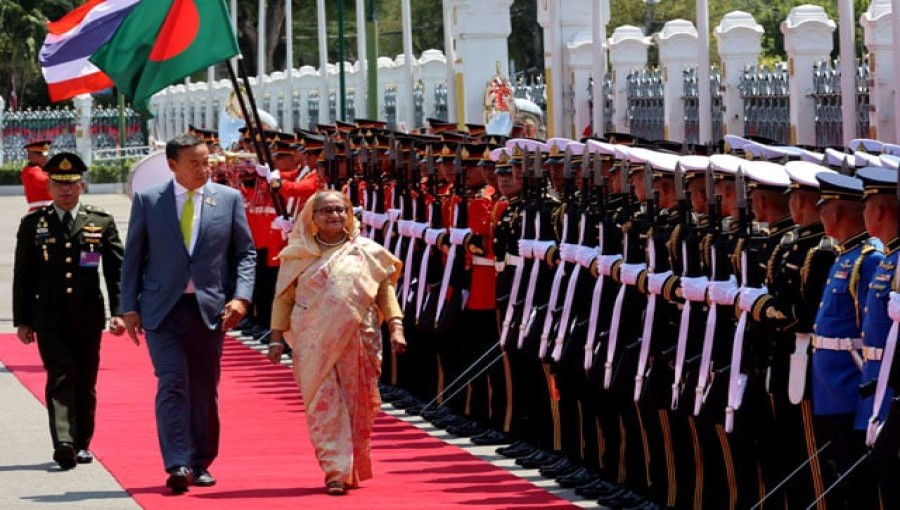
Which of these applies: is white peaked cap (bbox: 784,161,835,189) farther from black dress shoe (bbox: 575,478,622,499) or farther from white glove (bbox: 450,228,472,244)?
white glove (bbox: 450,228,472,244)

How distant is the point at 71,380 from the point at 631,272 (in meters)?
3.20

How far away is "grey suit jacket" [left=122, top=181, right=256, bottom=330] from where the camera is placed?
37.5 feet

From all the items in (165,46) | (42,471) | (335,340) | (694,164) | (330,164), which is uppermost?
(165,46)

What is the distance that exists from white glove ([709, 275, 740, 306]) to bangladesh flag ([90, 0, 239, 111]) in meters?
7.23

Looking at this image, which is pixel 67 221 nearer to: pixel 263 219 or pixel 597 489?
pixel 597 489

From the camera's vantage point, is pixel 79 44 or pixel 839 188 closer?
pixel 839 188

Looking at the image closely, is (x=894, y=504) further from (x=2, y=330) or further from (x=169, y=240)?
(x=2, y=330)

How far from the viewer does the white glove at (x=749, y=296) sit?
9477mm

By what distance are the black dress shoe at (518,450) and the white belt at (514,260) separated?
0.99 metres

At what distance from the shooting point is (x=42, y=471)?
40.6 feet

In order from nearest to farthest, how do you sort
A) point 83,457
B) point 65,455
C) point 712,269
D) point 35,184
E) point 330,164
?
point 712,269
point 65,455
point 83,457
point 330,164
point 35,184

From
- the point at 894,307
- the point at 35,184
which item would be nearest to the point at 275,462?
the point at 894,307

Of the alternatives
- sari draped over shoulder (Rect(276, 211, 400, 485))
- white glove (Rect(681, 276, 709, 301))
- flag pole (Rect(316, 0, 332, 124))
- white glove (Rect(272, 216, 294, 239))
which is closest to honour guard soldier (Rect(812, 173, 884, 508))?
white glove (Rect(681, 276, 709, 301))

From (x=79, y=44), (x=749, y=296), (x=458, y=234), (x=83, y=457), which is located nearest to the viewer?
(x=749, y=296)
